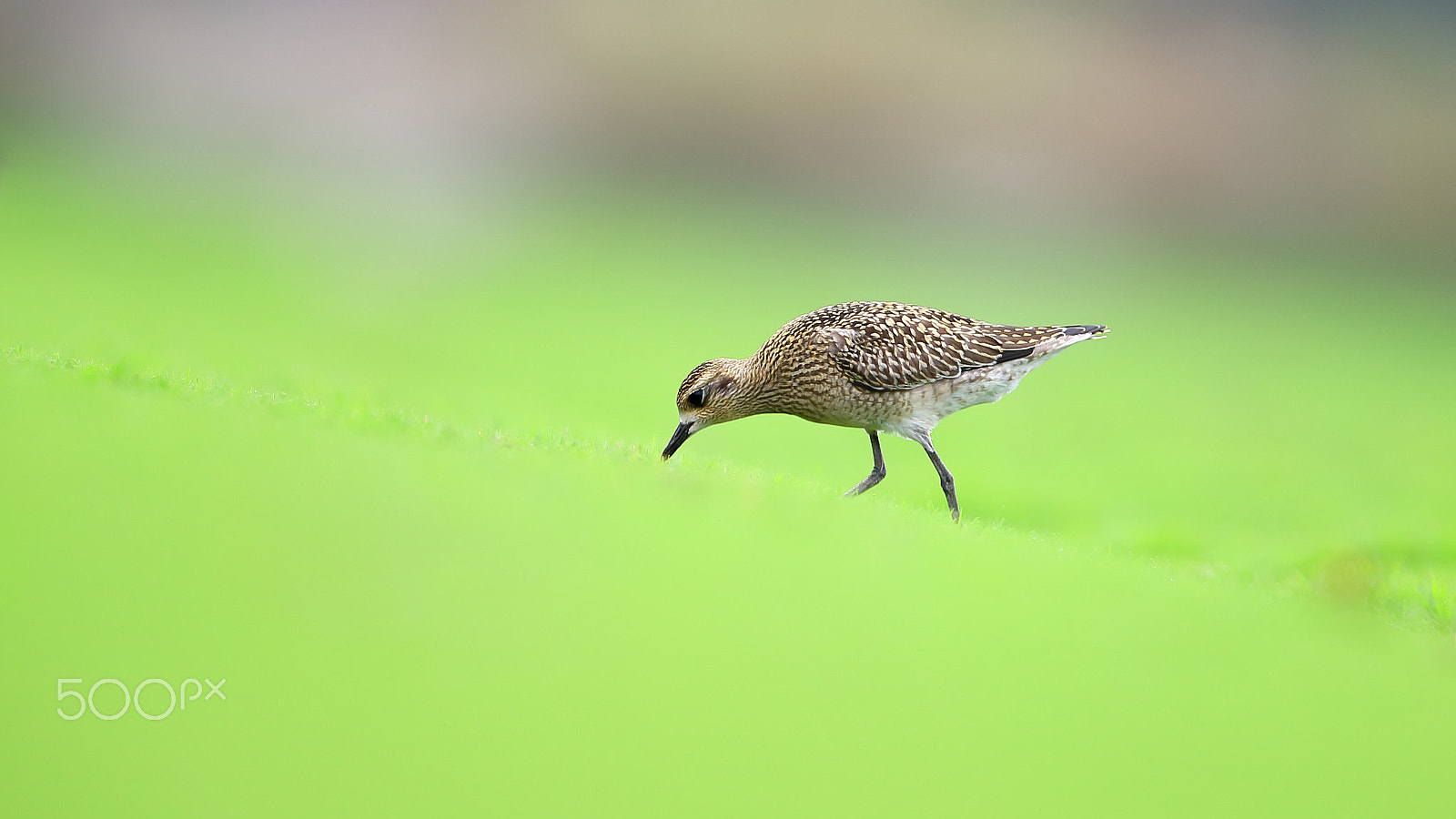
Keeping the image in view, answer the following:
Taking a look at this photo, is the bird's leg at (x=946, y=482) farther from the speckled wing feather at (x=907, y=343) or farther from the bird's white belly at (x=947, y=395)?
the speckled wing feather at (x=907, y=343)

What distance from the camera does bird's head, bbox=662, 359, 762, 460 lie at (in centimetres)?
1157

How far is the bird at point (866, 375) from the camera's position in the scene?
1181cm

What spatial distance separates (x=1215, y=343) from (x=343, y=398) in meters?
24.1

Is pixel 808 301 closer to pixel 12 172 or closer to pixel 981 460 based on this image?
pixel 981 460

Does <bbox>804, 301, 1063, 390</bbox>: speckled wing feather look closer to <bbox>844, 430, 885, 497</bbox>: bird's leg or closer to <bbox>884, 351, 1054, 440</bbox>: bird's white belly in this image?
A: <bbox>884, 351, 1054, 440</bbox>: bird's white belly

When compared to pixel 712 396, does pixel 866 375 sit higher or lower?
higher

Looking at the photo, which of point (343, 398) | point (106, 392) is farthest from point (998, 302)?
point (106, 392)

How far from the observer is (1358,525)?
17.4 metres

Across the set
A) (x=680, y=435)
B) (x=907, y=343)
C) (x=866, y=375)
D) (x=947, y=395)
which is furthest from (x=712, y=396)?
(x=947, y=395)

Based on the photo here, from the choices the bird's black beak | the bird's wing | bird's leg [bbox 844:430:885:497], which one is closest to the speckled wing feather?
the bird's wing

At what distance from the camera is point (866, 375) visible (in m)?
11.8

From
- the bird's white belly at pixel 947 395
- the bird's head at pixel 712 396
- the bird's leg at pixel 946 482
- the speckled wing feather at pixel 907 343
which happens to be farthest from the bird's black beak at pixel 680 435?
the bird's leg at pixel 946 482

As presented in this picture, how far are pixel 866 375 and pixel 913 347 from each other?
0.61 meters

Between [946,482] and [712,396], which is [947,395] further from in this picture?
[712,396]
